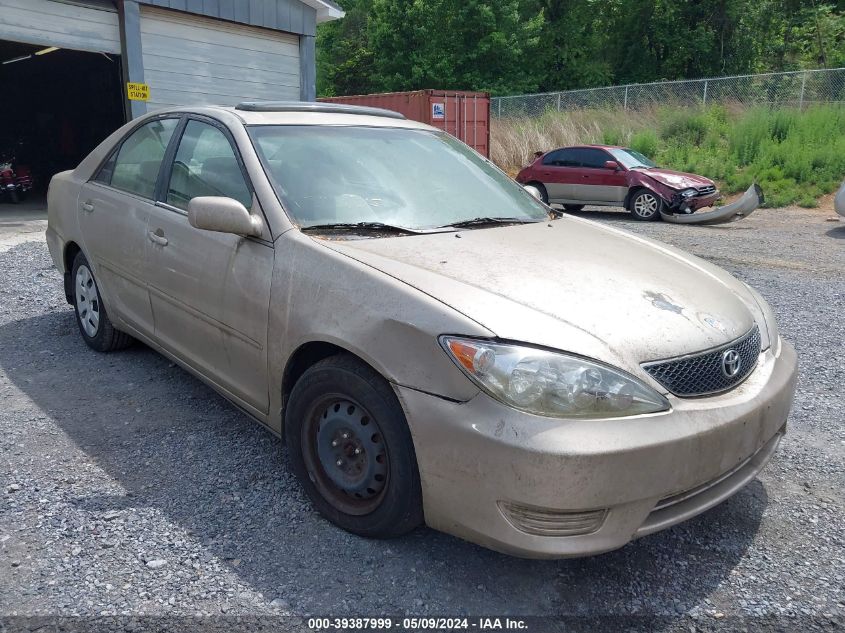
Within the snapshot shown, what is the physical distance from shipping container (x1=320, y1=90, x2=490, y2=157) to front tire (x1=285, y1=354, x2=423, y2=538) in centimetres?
1457

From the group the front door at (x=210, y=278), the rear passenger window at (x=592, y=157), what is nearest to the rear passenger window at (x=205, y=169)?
the front door at (x=210, y=278)

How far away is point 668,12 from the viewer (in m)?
32.2

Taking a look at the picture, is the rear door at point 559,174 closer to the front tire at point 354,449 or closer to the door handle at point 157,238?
the door handle at point 157,238

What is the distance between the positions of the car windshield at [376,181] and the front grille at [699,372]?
4.18ft

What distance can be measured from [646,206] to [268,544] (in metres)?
12.6

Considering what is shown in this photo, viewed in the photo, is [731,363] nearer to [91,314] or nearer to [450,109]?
[91,314]

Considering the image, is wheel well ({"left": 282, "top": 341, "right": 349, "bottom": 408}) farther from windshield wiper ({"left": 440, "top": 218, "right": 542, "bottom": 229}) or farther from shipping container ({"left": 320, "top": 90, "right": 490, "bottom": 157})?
shipping container ({"left": 320, "top": 90, "right": 490, "bottom": 157})

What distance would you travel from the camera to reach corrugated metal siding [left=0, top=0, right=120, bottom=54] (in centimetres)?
1020

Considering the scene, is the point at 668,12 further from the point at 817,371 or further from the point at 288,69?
the point at 817,371

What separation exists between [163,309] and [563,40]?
35.2m

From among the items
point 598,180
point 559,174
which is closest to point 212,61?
point 559,174

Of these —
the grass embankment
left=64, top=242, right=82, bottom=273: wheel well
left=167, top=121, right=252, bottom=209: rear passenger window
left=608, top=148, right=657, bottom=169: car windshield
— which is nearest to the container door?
the grass embankment

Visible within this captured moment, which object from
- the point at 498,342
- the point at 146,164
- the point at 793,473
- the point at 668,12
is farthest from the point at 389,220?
the point at 668,12

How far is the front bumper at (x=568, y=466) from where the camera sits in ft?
7.09
